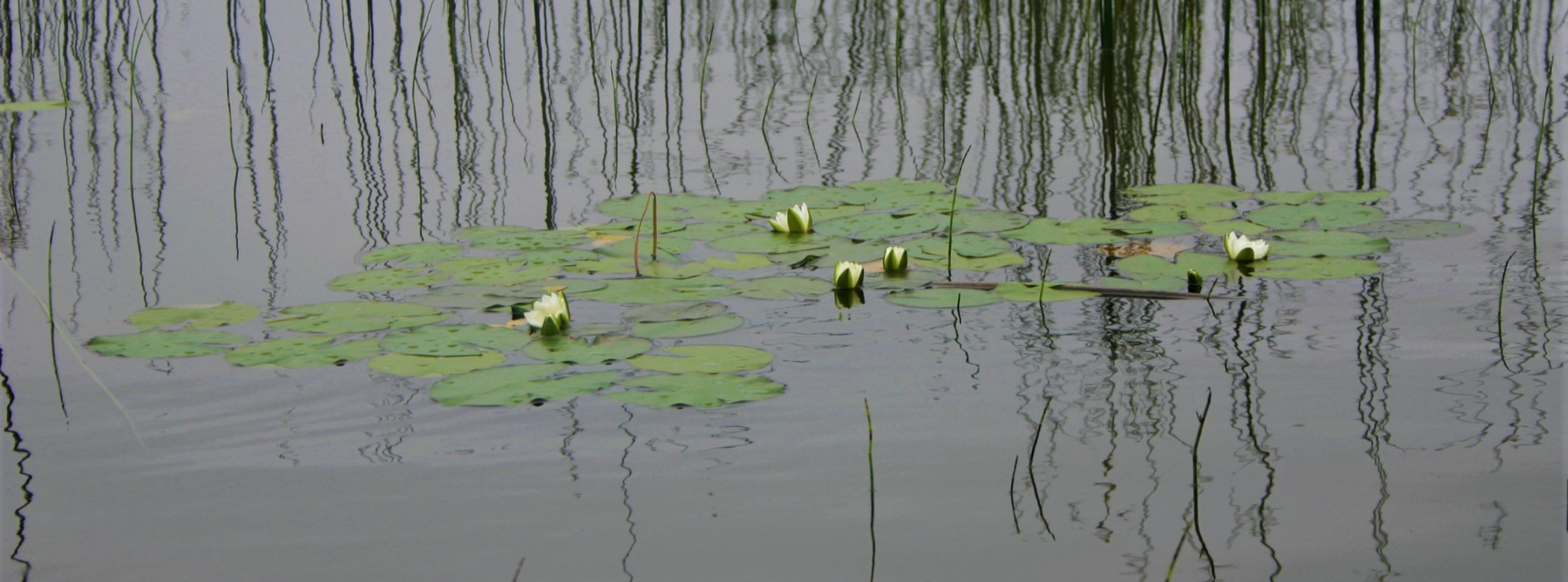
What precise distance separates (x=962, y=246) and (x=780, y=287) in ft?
1.38

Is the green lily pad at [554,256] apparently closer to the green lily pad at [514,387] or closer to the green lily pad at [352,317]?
the green lily pad at [352,317]

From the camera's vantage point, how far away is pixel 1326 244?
9.02ft

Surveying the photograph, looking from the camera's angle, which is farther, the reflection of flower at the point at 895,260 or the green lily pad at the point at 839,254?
the green lily pad at the point at 839,254

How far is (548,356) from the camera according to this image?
219 centimetres

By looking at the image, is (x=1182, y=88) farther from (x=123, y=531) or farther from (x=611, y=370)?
(x=123, y=531)

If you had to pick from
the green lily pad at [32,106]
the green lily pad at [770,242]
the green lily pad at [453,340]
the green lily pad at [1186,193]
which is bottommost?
the green lily pad at [453,340]

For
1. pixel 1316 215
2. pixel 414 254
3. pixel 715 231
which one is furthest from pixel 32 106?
pixel 1316 215

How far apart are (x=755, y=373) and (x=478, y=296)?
64cm

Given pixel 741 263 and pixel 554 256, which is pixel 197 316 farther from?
pixel 741 263

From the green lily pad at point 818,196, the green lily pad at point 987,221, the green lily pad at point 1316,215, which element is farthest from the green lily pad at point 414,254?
the green lily pad at point 1316,215

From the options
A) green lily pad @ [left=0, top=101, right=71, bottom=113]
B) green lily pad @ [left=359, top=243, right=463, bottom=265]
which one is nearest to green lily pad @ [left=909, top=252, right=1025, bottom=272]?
green lily pad @ [left=359, top=243, right=463, bottom=265]

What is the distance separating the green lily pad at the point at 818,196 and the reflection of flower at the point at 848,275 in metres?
0.59

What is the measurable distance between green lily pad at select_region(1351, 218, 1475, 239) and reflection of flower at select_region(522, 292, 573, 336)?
1.60m

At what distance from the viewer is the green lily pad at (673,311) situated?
238 cm
